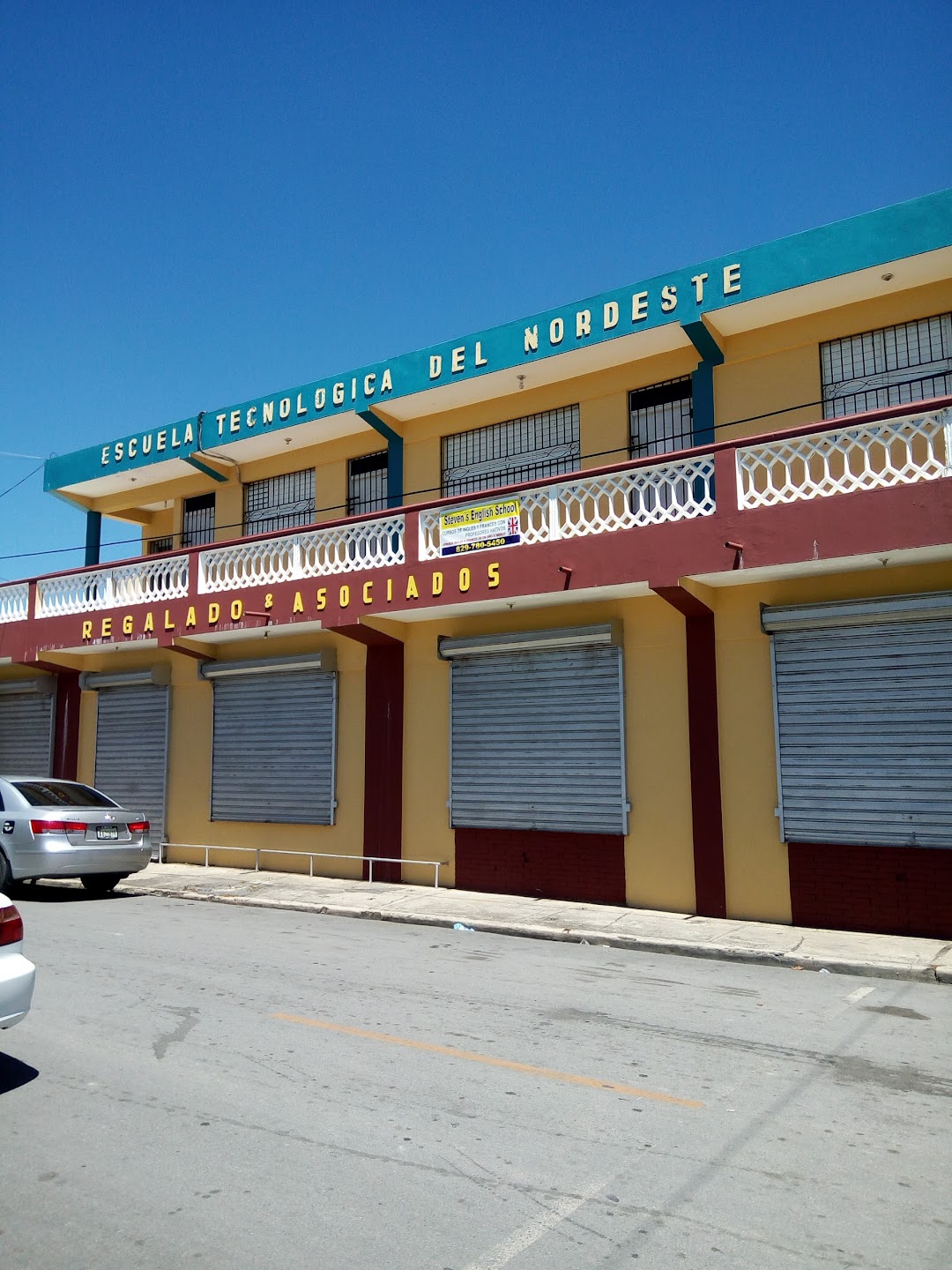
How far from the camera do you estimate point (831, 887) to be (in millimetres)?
11594

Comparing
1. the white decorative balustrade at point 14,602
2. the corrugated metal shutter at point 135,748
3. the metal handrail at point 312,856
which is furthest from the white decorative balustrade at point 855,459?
the white decorative balustrade at point 14,602

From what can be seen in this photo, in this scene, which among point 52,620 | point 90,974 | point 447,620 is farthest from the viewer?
point 52,620

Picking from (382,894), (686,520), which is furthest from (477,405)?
(382,894)

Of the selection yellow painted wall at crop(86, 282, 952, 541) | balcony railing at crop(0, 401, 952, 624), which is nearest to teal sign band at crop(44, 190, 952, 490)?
yellow painted wall at crop(86, 282, 952, 541)

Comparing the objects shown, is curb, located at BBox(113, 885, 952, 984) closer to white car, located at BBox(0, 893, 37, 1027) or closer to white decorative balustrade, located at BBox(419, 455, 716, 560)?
white decorative balustrade, located at BBox(419, 455, 716, 560)

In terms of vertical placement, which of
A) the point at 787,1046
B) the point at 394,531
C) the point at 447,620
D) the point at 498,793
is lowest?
the point at 787,1046

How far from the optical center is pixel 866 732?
1148cm

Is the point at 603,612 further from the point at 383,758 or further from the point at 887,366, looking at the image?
the point at 887,366

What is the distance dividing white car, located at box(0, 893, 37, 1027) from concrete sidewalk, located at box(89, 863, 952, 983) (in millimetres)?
6787

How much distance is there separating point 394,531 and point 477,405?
3.02 meters

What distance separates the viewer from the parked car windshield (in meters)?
13.4

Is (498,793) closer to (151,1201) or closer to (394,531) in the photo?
(394,531)

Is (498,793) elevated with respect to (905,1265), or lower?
elevated

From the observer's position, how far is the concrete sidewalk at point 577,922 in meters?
9.84
